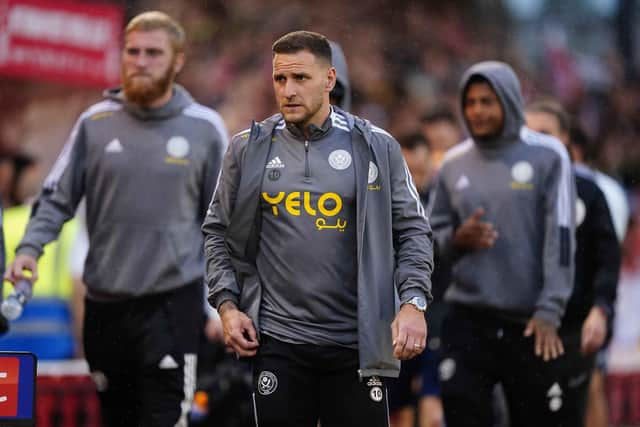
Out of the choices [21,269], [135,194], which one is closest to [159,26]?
[135,194]

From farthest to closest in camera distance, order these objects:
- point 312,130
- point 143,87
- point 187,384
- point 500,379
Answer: point 500,379
point 143,87
point 187,384
point 312,130

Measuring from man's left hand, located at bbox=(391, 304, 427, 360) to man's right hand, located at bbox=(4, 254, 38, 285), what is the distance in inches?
95.4

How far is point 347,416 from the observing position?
576cm

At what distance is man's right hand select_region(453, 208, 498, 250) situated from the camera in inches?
295

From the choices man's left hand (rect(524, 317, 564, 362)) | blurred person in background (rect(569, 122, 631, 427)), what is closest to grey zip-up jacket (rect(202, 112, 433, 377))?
man's left hand (rect(524, 317, 564, 362))

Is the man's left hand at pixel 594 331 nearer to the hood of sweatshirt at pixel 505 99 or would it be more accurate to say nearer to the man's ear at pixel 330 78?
the hood of sweatshirt at pixel 505 99

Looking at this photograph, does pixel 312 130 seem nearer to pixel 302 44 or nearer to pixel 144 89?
pixel 302 44

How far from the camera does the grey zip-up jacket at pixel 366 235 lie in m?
5.79

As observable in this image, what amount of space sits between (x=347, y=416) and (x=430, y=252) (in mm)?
825

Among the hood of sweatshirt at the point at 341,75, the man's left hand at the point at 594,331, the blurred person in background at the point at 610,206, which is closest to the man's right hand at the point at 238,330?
the hood of sweatshirt at the point at 341,75

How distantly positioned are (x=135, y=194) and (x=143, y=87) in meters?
0.63

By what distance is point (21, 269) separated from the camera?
7.15 m

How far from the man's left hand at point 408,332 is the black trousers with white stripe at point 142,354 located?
2068 millimetres

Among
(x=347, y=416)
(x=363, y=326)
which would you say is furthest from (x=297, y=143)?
(x=347, y=416)
